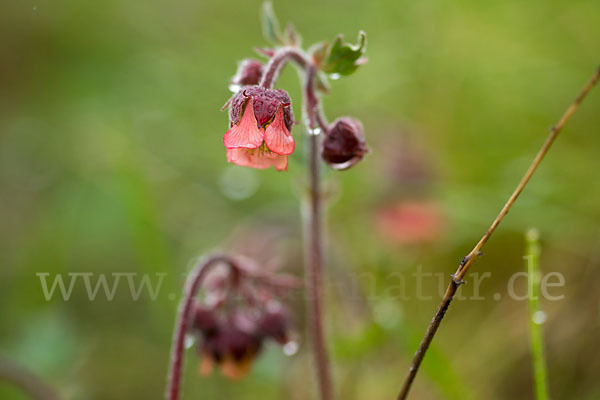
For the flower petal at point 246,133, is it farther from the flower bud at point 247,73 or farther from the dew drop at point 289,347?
the dew drop at point 289,347

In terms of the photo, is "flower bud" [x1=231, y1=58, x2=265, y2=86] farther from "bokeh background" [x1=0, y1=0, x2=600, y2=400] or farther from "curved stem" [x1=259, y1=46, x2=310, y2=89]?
"bokeh background" [x1=0, y1=0, x2=600, y2=400]

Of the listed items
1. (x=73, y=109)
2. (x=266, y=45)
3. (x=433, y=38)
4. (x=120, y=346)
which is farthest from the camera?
(x=266, y=45)

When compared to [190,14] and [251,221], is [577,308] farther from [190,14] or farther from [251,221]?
[190,14]

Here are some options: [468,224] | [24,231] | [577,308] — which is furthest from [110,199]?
[577,308]

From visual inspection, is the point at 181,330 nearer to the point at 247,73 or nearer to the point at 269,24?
the point at 247,73

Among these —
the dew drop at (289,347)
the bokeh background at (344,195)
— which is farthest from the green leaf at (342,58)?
the dew drop at (289,347)

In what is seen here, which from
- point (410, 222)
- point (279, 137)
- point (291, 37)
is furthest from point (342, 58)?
point (410, 222)

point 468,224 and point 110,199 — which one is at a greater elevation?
point 110,199
